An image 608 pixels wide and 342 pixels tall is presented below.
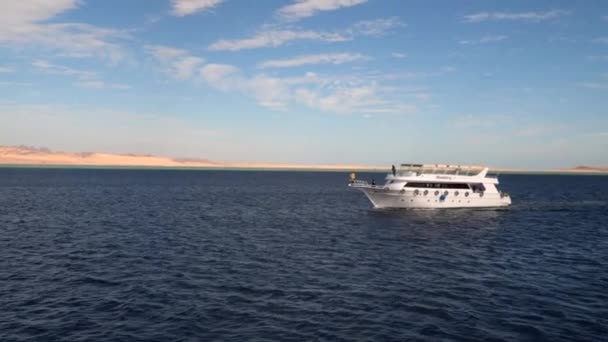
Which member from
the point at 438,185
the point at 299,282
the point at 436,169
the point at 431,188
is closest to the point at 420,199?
the point at 431,188

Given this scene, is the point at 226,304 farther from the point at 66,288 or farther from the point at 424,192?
the point at 424,192

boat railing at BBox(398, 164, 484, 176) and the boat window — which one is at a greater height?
boat railing at BBox(398, 164, 484, 176)

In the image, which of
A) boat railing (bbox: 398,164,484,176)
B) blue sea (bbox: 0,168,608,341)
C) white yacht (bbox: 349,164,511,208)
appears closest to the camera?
blue sea (bbox: 0,168,608,341)

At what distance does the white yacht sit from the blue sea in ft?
43.2

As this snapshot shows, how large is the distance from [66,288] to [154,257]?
8344mm

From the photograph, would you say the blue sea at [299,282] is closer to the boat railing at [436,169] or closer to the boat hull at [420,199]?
the boat hull at [420,199]

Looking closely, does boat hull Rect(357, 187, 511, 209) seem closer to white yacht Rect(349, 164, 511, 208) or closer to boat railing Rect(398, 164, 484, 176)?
white yacht Rect(349, 164, 511, 208)

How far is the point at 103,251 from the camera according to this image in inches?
1357

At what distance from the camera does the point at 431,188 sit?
209 feet

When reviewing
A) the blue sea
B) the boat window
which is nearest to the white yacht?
the boat window

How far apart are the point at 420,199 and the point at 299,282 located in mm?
41447

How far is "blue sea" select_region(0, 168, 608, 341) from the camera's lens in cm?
1905

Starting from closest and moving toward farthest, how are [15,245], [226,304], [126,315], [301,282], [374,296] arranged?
[126,315] < [226,304] < [374,296] < [301,282] < [15,245]

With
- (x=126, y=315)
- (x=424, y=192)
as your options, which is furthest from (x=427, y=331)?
(x=424, y=192)
